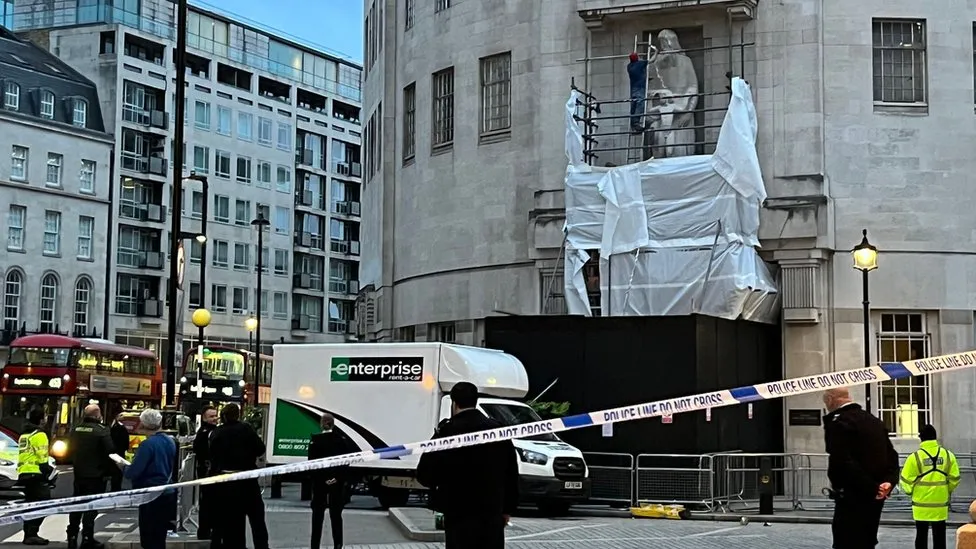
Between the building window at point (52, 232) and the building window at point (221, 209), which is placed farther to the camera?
the building window at point (221, 209)

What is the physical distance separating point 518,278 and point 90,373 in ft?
65.3

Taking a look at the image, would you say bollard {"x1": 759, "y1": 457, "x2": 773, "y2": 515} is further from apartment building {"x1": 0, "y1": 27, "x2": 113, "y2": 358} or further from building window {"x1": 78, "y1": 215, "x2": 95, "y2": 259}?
building window {"x1": 78, "y1": 215, "x2": 95, "y2": 259}

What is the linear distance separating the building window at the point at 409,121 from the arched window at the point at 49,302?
131 ft

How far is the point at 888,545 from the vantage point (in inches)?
744

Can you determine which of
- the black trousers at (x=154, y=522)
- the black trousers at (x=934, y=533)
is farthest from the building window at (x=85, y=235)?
the black trousers at (x=934, y=533)

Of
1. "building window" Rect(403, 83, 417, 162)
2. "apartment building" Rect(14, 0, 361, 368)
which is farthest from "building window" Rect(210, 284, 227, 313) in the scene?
"building window" Rect(403, 83, 417, 162)

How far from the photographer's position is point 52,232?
2869 inches

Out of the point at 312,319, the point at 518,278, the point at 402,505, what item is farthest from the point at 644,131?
the point at 312,319

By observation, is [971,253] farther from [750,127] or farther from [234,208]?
[234,208]

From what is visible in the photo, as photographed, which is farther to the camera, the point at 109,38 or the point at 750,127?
the point at 109,38

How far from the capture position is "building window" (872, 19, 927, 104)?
31422 millimetres

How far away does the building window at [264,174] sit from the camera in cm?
9031

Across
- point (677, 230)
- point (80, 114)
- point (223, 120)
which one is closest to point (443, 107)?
point (677, 230)

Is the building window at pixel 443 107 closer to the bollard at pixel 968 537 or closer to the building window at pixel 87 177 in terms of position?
the bollard at pixel 968 537
